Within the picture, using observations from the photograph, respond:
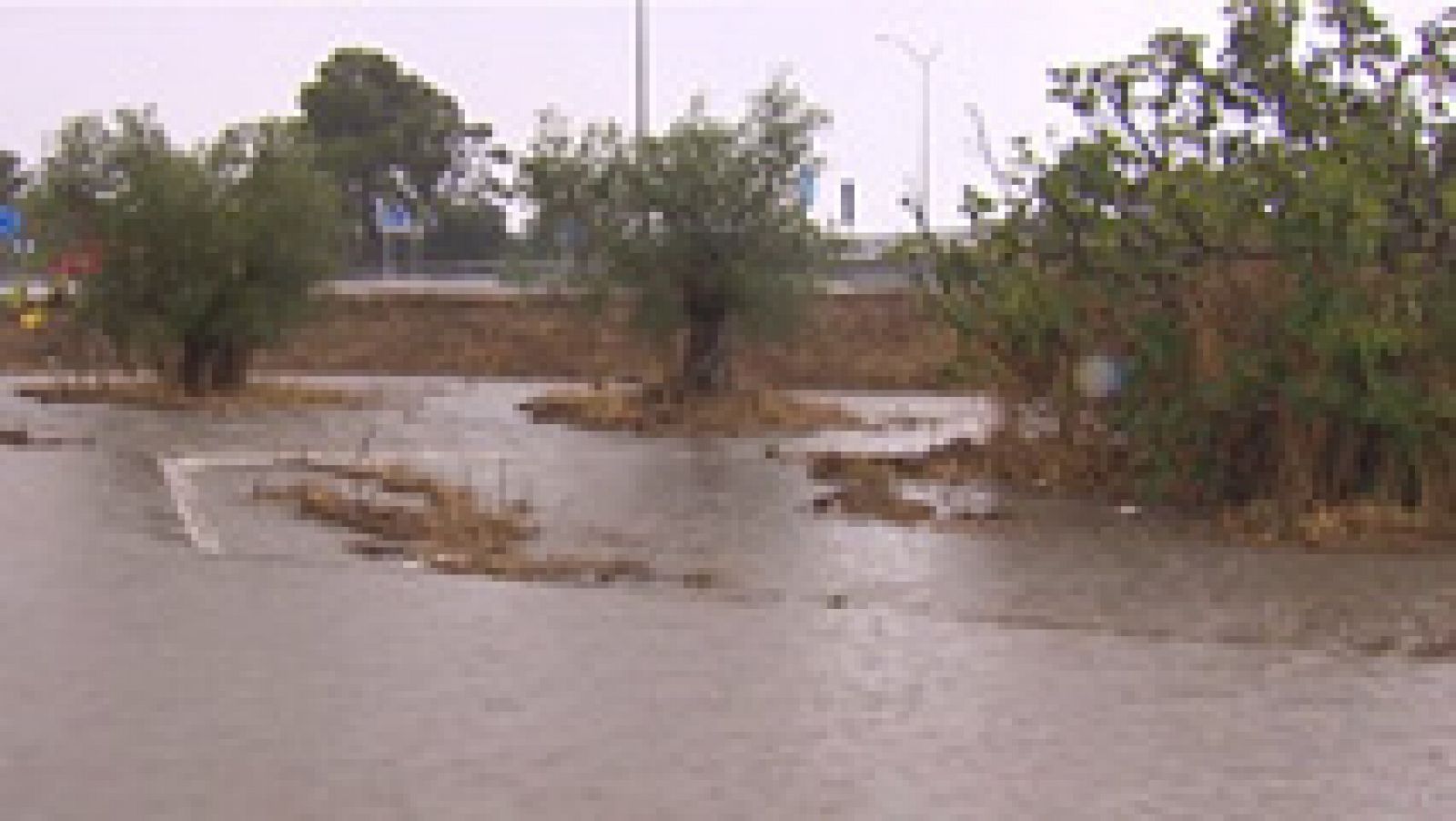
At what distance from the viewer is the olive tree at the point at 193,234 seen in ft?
93.1

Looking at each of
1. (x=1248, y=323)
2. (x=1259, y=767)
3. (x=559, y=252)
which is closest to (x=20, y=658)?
(x=1259, y=767)

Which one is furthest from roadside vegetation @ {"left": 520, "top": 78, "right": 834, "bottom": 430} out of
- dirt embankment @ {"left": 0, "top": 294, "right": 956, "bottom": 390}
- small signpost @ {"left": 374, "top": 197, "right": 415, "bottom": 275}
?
small signpost @ {"left": 374, "top": 197, "right": 415, "bottom": 275}

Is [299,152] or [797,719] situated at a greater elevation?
[299,152]

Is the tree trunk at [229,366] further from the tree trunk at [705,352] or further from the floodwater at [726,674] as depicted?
the floodwater at [726,674]

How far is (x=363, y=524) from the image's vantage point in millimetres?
14719

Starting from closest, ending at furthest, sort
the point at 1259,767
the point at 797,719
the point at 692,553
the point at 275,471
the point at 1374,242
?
the point at 1259,767 → the point at 797,719 → the point at 692,553 → the point at 1374,242 → the point at 275,471

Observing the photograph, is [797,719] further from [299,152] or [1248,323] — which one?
[299,152]

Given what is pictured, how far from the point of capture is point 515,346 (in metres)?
42.2

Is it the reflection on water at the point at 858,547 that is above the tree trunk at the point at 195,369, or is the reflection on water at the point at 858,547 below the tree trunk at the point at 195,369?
below

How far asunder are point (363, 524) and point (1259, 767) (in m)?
7.85

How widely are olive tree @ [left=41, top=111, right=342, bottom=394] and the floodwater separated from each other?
12.0 meters

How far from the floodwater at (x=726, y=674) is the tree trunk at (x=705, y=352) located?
10.4m

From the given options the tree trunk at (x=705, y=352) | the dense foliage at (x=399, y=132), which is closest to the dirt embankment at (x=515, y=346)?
the tree trunk at (x=705, y=352)

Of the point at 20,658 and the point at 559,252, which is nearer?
the point at 20,658
